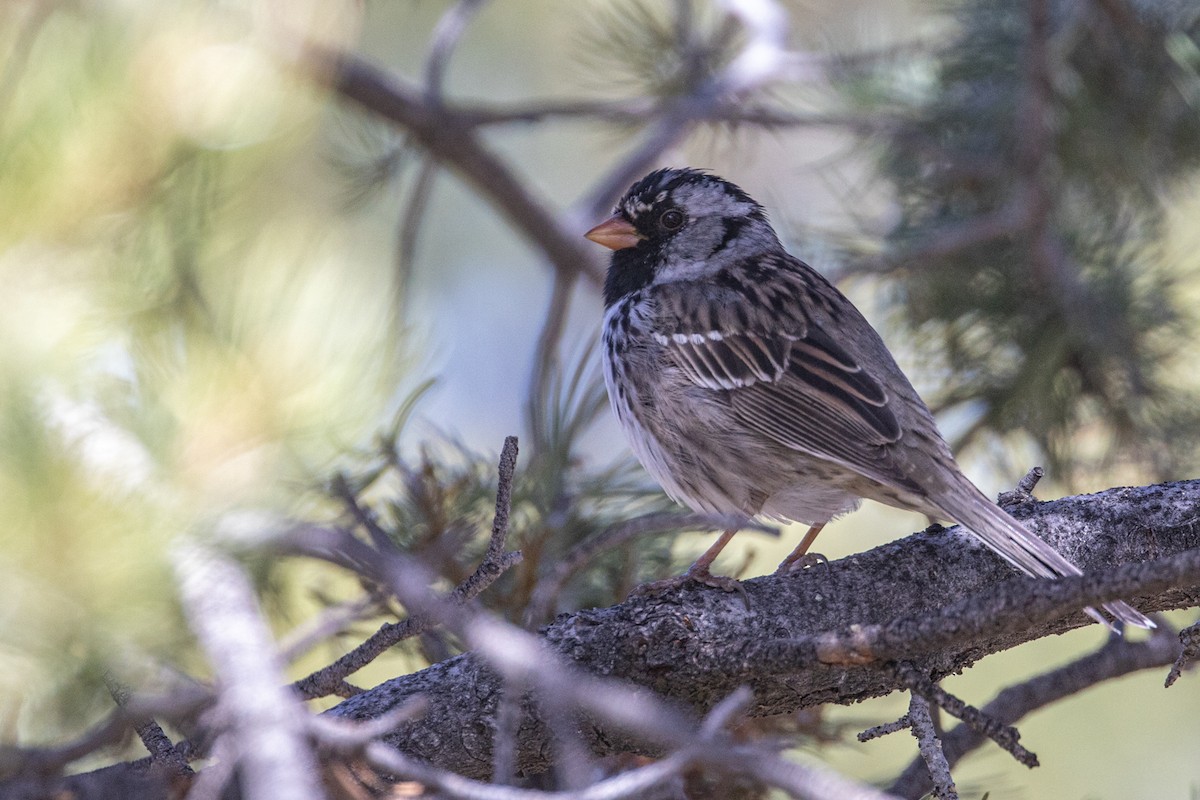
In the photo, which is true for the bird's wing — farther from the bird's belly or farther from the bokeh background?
the bokeh background

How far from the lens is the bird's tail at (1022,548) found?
7.33 ft

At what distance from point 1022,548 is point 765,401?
0.81m

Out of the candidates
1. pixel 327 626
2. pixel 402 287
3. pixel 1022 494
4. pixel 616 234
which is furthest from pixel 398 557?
pixel 616 234

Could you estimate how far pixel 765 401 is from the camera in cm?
291

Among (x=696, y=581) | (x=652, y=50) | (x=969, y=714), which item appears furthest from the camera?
(x=652, y=50)

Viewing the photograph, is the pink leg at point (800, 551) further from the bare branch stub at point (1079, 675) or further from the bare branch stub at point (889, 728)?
the bare branch stub at point (889, 728)

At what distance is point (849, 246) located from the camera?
3834 mm

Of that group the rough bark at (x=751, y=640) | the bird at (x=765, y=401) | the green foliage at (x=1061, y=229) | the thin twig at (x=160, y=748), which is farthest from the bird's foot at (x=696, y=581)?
the green foliage at (x=1061, y=229)

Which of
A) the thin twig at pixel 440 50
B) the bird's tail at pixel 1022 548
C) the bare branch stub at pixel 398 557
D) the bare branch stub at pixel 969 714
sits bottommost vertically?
the bare branch stub at pixel 969 714

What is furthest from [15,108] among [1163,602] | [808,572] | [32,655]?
[1163,602]

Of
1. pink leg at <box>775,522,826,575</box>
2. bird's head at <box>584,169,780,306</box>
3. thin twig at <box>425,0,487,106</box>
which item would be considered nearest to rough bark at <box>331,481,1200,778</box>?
pink leg at <box>775,522,826,575</box>

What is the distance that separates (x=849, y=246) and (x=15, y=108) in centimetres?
271

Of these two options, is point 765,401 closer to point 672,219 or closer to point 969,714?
point 672,219

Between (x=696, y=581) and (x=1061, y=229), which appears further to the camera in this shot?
(x=1061, y=229)
